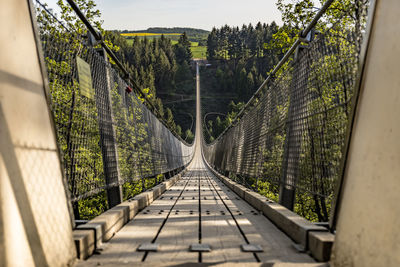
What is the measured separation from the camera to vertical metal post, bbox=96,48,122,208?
3.17 metres

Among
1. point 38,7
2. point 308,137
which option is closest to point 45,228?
point 38,7

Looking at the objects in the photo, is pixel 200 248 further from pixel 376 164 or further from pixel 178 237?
pixel 376 164

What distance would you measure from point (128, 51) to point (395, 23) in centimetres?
9067

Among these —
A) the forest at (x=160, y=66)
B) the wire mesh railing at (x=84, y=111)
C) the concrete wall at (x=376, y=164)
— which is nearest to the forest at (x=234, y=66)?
the forest at (x=160, y=66)

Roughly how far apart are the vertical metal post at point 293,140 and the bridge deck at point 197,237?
1.08 ft

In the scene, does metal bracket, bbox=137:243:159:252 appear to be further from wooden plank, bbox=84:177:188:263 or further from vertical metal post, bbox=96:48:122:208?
vertical metal post, bbox=96:48:122:208

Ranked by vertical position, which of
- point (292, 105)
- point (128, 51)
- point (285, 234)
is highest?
point (128, 51)

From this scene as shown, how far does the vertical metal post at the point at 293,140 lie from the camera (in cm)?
301

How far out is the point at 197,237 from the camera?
2496 mm

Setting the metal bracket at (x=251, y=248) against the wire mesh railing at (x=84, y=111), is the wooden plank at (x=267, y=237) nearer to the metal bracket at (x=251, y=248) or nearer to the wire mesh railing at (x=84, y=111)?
the metal bracket at (x=251, y=248)

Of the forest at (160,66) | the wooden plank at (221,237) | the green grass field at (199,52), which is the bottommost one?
the wooden plank at (221,237)

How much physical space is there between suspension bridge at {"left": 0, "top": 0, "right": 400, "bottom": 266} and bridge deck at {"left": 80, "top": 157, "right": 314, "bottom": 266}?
1 centimetres

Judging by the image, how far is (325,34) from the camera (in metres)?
2.50

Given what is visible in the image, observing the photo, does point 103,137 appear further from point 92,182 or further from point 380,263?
point 380,263
